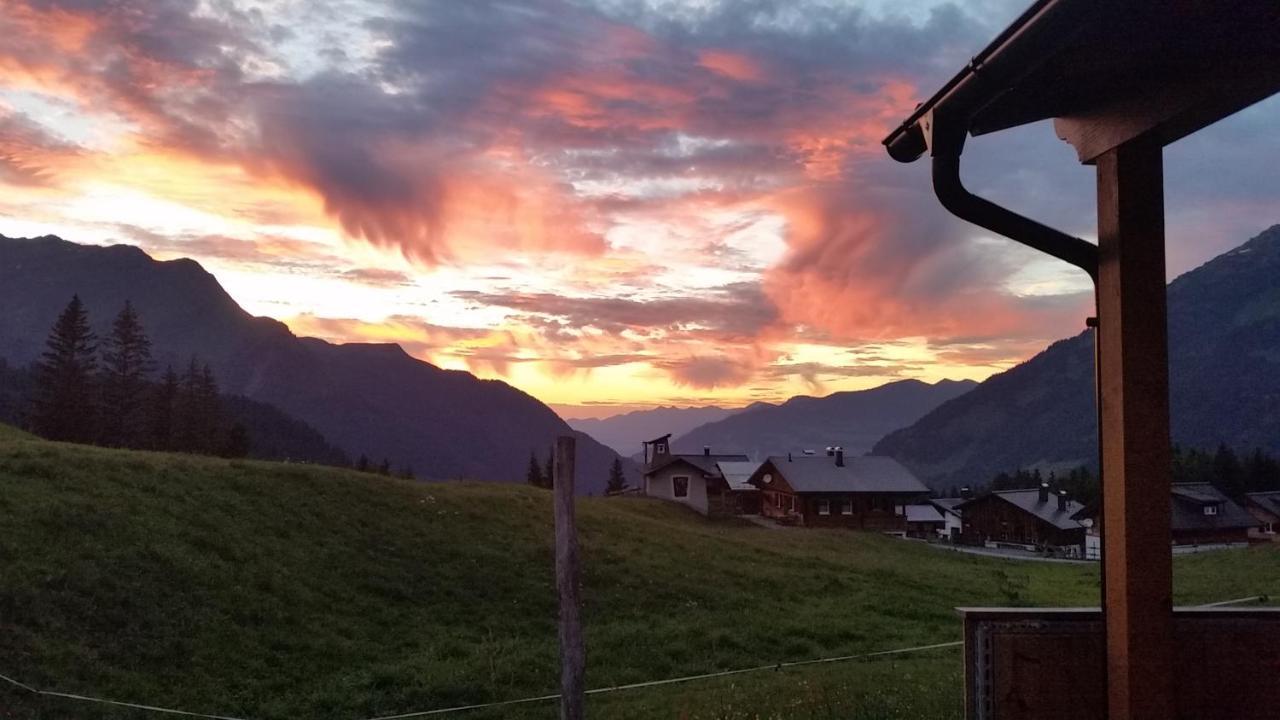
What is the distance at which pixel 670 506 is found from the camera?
212ft

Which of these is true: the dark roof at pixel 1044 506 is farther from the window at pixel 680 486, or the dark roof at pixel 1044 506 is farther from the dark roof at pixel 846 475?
the window at pixel 680 486

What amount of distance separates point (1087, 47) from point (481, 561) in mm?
25701

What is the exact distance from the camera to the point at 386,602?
23.4m

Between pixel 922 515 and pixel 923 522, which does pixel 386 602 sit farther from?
pixel 922 515

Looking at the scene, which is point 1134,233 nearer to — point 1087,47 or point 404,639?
point 1087,47

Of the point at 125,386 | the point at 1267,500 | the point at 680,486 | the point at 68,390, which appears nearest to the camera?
the point at 680,486

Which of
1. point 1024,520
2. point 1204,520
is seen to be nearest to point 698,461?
point 1024,520

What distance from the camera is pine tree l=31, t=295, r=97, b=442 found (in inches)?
2857

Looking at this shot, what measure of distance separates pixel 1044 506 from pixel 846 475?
24258 mm

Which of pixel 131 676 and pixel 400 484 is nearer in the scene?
pixel 131 676

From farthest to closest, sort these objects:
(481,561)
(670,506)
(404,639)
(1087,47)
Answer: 1. (670,506)
2. (481,561)
3. (404,639)
4. (1087,47)

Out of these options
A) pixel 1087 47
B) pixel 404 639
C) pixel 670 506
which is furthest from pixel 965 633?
pixel 670 506

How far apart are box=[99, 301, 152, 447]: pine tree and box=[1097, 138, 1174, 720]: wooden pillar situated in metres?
83.1

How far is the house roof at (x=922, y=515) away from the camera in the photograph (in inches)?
3369
